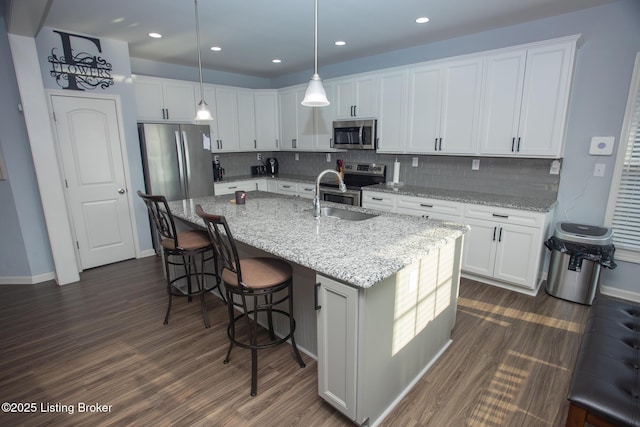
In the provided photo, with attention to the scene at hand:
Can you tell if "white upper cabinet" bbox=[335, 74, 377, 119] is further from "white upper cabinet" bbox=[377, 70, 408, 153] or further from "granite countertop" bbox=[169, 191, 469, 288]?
"granite countertop" bbox=[169, 191, 469, 288]

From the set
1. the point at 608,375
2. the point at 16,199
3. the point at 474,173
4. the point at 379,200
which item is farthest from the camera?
the point at 379,200

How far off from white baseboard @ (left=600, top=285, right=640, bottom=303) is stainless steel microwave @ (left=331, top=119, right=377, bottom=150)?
2.93 meters

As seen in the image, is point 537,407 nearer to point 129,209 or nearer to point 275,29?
point 275,29

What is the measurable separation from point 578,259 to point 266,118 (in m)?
4.77

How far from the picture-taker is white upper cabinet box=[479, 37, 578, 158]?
290 cm

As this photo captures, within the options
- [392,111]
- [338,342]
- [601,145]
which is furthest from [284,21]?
[601,145]

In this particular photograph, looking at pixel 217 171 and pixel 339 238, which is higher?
pixel 217 171

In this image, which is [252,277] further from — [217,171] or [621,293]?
[217,171]

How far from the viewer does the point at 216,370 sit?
2184 millimetres

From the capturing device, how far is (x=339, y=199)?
181 inches

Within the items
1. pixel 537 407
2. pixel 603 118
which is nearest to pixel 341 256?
pixel 537 407

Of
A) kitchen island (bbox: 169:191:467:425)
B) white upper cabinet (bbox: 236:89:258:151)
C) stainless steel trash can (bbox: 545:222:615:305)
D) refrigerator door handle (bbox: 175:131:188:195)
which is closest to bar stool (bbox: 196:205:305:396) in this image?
kitchen island (bbox: 169:191:467:425)

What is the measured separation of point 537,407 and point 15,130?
505 centimetres

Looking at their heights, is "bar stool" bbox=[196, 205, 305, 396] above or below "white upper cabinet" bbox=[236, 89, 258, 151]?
below
